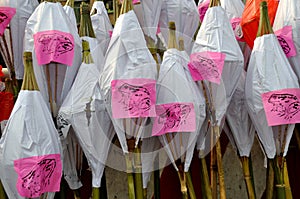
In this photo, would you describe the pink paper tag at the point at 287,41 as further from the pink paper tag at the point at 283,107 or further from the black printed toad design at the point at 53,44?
the black printed toad design at the point at 53,44

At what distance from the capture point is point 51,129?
3.33ft

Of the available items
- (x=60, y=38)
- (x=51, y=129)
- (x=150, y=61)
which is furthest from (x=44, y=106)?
(x=150, y=61)

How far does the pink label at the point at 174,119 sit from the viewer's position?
3.38 feet

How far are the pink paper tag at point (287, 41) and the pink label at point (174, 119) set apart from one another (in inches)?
13.4

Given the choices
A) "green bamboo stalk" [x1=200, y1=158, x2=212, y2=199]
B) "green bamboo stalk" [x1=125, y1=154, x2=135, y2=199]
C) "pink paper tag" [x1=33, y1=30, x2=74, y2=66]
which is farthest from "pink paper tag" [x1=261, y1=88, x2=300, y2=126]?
"pink paper tag" [x1=33, y1=30, x2=74, y2=66]

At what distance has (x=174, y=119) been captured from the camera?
1.04 m

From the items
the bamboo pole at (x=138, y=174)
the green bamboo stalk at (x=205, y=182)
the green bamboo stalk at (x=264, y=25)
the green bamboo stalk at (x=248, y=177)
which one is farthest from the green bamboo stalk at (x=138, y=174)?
the green bamboo stalk at (x=264, y=25)

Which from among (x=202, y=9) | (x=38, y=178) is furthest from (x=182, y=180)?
(x=202, y=9)

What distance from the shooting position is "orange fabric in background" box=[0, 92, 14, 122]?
3.85ft

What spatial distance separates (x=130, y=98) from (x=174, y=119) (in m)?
0.13

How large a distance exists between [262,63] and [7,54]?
2.38 ft

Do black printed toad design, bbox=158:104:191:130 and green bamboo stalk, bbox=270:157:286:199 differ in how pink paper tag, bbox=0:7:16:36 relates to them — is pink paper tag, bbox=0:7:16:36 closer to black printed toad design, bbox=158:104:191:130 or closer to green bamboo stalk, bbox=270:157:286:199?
black printed toad design, bbox=158:104:191:130

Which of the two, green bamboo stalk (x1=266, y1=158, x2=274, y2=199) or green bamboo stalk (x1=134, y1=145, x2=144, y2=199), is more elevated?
green bamboo stalk (x1=134, y1=145, x2=144, y2=199)

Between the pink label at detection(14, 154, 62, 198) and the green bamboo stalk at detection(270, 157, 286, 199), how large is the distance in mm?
Answer: 583
